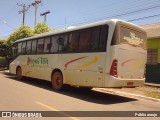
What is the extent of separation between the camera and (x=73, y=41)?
13.8m

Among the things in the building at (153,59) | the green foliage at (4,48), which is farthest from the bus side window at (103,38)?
the green foliage at (4,48)

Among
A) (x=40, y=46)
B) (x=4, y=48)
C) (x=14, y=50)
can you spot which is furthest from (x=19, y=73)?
(x=4, y=48)

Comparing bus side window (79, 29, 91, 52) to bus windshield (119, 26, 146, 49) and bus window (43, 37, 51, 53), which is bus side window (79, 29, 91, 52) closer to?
bus windshield (119, 26, 146, 49)

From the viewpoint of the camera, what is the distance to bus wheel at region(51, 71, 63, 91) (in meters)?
14.6

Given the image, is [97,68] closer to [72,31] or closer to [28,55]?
[72,31]

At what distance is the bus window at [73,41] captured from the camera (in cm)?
1353

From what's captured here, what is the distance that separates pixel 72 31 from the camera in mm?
13906

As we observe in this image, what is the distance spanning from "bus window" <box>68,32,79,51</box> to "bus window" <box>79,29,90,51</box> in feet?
1.29

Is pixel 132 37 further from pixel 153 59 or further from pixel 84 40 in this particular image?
pixel 153 59

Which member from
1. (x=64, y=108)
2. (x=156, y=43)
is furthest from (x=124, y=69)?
(x=156, y=43)

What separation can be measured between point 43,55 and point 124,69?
6670 millimetres

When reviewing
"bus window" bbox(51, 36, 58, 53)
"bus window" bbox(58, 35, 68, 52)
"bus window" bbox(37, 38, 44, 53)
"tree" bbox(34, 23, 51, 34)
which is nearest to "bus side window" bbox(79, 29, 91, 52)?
"bus window" bbox(58, 35, 68, 52)

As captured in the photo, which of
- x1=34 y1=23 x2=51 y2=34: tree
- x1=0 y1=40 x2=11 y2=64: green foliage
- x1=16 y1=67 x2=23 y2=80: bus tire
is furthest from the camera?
x1=0 y1=40 x2=11 y2=64: green foliage

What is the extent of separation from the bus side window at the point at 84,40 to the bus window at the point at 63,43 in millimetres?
1461
